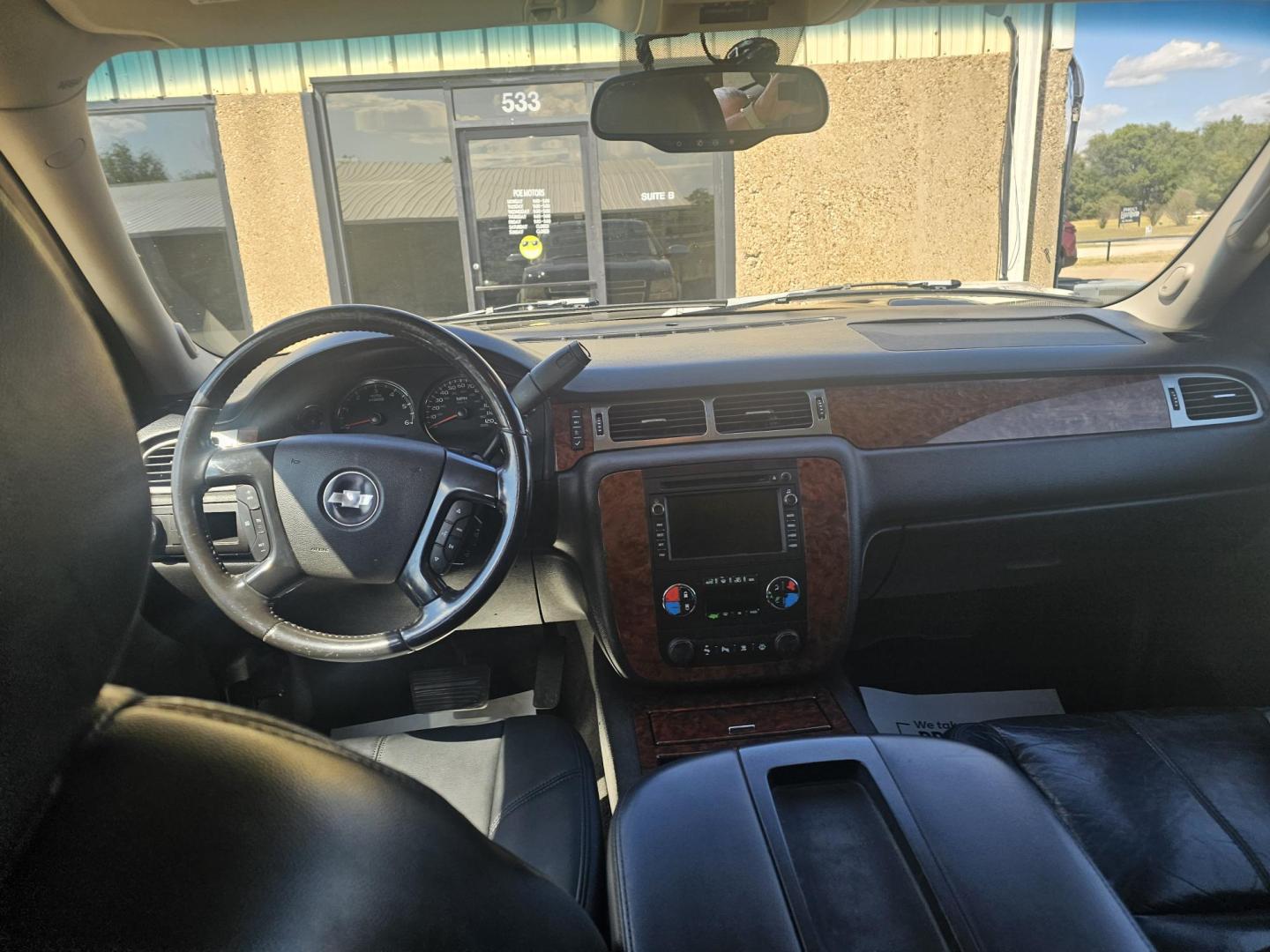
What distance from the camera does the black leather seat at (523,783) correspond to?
1780mm

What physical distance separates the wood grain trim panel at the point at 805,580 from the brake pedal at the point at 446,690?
610mm

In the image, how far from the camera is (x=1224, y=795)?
182 centimetres

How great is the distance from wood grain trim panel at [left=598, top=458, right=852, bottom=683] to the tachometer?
1.74ft

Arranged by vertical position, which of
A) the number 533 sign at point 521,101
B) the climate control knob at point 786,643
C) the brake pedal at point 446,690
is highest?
the number 533 sign at point 521,101

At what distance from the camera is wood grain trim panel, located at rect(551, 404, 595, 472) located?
2338 mm

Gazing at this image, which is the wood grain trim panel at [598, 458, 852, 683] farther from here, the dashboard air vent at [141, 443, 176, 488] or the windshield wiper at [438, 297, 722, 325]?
the dashboard air vent at [141, 443, 176, 488]

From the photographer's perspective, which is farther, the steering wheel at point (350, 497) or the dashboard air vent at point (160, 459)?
the dashboard air vent at point (160, 459)

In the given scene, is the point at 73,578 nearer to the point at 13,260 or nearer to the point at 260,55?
the point at 13,260

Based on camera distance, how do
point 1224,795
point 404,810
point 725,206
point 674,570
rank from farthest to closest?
point 725,206 → point 674,570 → point 1224,795 → point 404,810

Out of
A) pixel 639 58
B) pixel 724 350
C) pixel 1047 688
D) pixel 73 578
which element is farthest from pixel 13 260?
pixel 1047 688

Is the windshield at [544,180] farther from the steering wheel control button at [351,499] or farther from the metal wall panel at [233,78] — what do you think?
the steering wheel control button at [351,499]

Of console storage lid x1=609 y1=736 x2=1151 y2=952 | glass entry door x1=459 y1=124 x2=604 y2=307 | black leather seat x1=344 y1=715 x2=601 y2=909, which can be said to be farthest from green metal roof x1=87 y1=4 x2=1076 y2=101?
console storage lid x1=609 y1=736 x2=1151 y2=952

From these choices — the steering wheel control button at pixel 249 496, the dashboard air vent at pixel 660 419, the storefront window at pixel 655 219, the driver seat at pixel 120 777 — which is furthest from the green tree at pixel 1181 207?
the storefront window at pixel 655 219

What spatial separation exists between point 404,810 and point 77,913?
0.87 feet
